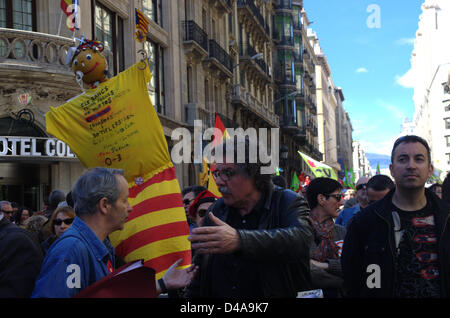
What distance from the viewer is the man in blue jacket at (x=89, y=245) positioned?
2678 mm

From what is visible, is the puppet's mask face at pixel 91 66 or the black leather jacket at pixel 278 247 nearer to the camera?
the black leather jacket at pixel 278 247

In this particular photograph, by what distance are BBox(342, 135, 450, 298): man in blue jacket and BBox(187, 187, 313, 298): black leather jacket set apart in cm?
67

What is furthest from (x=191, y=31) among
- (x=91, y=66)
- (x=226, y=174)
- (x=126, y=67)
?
(x=226, y=174)

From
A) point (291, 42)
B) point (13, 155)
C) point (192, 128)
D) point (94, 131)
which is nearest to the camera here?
point (94, 131)

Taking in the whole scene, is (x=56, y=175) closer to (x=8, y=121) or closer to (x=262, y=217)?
(x=8, y=121)

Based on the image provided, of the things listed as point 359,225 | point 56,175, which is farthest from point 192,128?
point 359,225

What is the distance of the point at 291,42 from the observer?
49156 mm

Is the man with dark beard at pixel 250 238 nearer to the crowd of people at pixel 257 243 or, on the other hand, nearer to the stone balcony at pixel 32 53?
the crowd of people at pixel 257 243

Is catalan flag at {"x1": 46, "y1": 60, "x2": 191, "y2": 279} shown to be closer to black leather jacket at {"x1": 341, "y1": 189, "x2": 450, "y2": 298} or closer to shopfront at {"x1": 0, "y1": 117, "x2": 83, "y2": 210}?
black leather jacket at {"x1": 341, "y1": 189, "x2": 450, "y2": 298}

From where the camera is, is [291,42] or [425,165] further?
[291,42]

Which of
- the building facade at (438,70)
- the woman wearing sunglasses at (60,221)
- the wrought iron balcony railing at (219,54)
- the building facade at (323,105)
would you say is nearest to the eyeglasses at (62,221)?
the woman wearing sunglasses at (60,221)

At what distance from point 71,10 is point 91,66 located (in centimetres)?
739

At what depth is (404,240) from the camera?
11.2 feet
